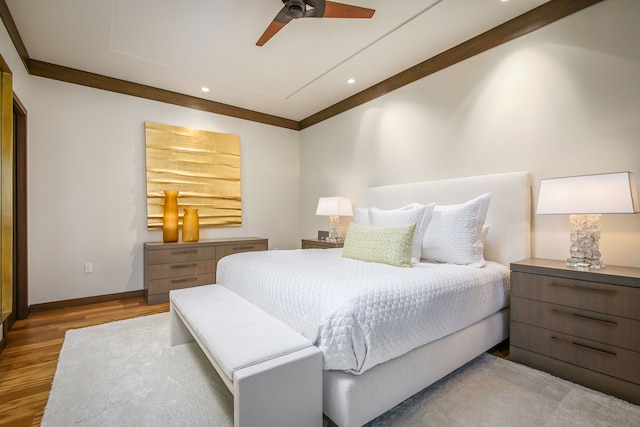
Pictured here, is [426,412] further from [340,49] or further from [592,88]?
[340,49]

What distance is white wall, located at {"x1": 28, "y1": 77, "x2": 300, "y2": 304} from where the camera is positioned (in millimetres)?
3123

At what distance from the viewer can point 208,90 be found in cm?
383

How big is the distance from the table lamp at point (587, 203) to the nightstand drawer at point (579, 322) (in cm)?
31

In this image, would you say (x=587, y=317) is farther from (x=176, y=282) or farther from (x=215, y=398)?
(x=176, y=282)

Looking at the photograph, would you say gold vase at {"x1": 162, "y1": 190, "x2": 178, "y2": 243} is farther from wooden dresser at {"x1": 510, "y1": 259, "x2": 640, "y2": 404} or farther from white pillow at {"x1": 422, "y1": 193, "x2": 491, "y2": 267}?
wooden dresser at {"x1": 510, "y1": 259, "x2": 640, "y2": 404}

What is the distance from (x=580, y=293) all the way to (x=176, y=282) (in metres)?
3.62

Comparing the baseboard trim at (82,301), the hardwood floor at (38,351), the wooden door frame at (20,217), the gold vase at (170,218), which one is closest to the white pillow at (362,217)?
the hardwood floor at (38,351)

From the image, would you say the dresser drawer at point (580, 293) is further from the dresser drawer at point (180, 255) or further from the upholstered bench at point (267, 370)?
the dresser drawer at point (180, 255)

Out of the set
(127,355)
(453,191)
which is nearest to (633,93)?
(453,191)

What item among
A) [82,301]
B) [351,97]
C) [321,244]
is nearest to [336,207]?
[321,244]

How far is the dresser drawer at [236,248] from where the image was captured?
3.76 meters

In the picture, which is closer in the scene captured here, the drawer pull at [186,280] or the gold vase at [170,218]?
the drawer pull at [186,280]

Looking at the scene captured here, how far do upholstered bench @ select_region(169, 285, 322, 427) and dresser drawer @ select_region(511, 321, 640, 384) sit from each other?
1482 millimetres

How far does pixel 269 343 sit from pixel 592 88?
106 inches
